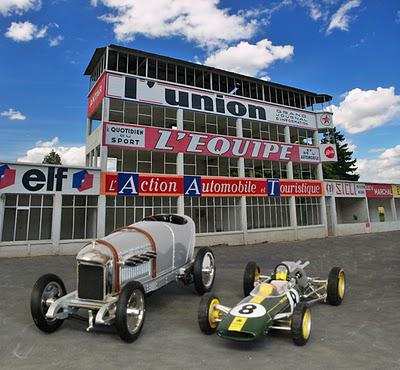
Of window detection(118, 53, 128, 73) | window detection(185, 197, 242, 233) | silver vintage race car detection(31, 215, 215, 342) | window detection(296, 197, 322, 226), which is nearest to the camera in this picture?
silver vintage race car detection(31, 215, 215, 342)

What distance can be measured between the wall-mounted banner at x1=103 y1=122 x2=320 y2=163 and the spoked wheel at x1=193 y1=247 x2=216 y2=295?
474 inches

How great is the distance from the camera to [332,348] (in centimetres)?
442

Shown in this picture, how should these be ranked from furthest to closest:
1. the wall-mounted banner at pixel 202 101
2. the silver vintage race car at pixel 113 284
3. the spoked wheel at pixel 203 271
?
the wall-mounted banner at pixel 202 101 < the spoked wheel at pixel 203 271 < the silver vintage race car at pixel 113 284

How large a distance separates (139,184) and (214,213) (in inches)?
245

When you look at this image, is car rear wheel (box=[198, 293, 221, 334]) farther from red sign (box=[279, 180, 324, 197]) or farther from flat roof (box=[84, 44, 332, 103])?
red sign (box=[279, 180, 324, 197])

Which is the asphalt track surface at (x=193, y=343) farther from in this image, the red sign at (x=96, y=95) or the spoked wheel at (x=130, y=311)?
the red sign at (x=96, y=95)

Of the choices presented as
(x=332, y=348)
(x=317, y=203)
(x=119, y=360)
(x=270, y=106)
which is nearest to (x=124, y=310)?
(x=119, y=360)

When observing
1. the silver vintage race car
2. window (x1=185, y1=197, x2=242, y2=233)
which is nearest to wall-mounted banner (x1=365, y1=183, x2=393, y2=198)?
window (x1=185, y1=197, x2=242, y2=233)

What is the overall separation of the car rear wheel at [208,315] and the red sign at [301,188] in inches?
784

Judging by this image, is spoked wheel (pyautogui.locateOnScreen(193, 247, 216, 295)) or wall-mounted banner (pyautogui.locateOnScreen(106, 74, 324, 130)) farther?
wall-mounted banner (pyautogui.locateOnScreen(106, 74, 324, 130))

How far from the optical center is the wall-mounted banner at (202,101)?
60.4 feet

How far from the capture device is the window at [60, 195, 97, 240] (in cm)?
1645

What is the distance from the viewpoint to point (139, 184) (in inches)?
703

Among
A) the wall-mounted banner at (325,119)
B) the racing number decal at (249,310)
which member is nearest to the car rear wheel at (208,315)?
the racing number decal at (249,310)
